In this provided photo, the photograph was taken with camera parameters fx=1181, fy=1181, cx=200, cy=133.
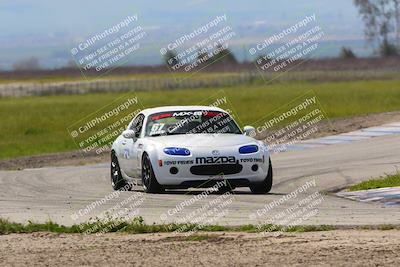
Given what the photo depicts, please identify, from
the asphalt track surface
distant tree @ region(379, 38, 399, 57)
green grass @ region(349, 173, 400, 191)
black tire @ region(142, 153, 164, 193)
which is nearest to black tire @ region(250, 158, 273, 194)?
the asphalt track surface

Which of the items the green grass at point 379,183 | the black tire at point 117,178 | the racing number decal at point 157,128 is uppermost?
the racing number decal at point 157,128

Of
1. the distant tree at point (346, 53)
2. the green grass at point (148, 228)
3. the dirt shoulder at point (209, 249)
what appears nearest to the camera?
the dirt shoulder at point (209, 249)

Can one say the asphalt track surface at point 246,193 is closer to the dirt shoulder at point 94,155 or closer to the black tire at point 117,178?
the black tire at point 117,178

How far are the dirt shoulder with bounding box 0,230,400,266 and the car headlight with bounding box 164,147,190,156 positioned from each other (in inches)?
197

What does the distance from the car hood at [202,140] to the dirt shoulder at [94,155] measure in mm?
10591

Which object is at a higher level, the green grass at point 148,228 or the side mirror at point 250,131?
the green grass at point 148,228

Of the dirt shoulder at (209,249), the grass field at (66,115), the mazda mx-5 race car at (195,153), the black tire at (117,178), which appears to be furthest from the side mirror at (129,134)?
the grass field at (66,115)

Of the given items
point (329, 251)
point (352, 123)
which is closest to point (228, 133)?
point (329, 251)

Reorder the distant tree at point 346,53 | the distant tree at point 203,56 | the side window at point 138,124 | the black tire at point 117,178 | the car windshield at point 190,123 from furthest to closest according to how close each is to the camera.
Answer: the distant tree at point 346,53 → the distant tree at point 203,56 → the black tire at point 117,178 → the side window at point 138,124 → the car windshield at point 190,123

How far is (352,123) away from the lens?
31.6 m

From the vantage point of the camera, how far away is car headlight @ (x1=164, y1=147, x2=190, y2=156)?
16.9 metres

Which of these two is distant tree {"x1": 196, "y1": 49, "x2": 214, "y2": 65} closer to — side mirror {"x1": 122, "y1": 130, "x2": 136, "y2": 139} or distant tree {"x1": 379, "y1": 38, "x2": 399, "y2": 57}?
side mirror {"x1": 122, "y1": 130, "x2": 136, "y2": 139}

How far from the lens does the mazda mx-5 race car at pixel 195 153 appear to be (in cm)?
1684

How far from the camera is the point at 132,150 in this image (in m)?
18.1
